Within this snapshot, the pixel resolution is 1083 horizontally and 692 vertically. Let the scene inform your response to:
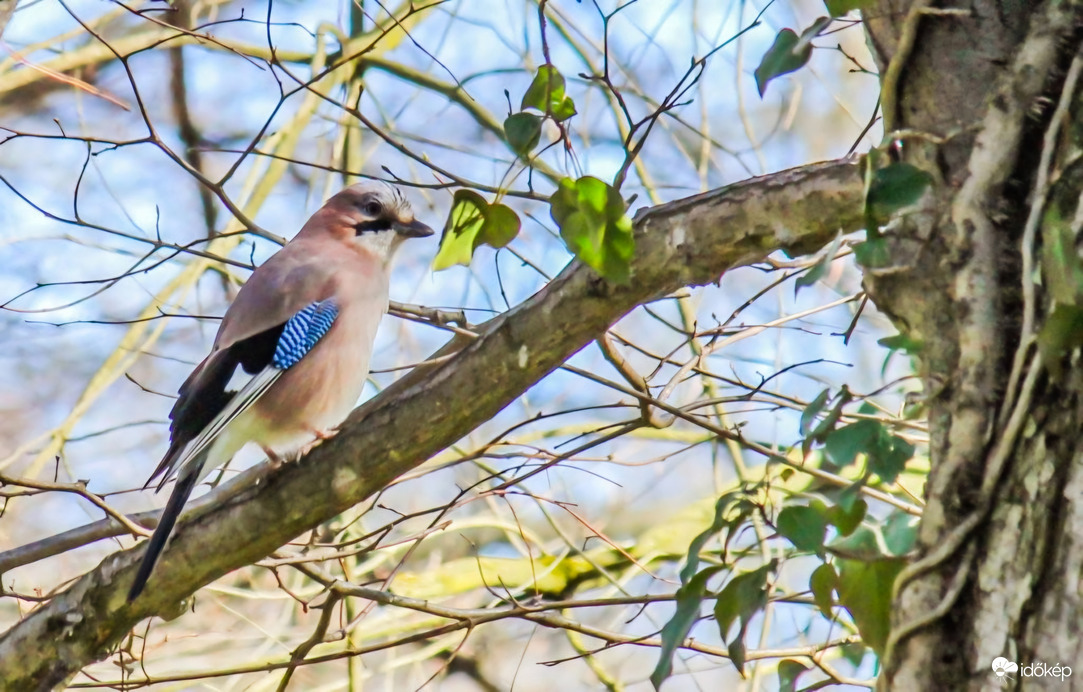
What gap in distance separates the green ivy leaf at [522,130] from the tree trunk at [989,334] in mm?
709

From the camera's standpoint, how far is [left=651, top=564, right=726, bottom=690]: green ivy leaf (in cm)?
158

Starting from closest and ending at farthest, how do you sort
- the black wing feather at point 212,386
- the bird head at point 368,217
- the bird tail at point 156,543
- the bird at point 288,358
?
the bird tail at point 156,543, the black wing feather at point 212,386, the bird at point 288,358, the bird head at point 368,217

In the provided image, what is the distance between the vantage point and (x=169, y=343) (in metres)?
5.62

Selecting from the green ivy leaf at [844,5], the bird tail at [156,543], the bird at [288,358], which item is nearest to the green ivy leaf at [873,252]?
the green ivy leaf at [844,5]

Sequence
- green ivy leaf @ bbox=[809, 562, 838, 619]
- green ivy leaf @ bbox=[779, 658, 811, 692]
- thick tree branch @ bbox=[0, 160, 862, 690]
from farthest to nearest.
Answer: thick tree branch @ bbox=[0, 160, 862, 690] → green ivy leaf @ bbox=[779, 658, 811, 692] → green ivy leaf @ bbox=[809, 562, 838, 619]

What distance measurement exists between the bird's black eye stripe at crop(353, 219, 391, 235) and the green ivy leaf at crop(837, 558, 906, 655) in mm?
2599

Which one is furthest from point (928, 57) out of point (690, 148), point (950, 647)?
point (690, 148)

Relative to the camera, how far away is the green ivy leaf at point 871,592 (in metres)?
1.48

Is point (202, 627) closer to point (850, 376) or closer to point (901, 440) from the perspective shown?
point (850, 376)

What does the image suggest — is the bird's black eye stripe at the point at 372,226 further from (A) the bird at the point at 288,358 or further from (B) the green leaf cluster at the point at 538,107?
(B) the green leaf cluster at the point at 538,107

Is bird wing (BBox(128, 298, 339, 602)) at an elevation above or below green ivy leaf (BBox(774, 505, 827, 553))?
above

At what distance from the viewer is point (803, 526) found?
1.50 m

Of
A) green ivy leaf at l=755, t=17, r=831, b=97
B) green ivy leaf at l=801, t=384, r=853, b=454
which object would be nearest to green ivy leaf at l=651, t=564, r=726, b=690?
green ivy leaf at l=801, t=384, r=853, b=454

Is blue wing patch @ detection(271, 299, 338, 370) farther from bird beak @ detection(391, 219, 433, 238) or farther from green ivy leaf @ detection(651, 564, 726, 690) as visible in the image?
green ivy leaf @ detection(651, 564, 726, 690)
